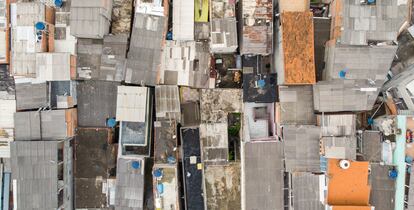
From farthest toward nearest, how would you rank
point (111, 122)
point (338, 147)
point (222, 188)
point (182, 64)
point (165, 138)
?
point (182, 64) → point (111, 122) → point (222, 188) → point (165, 138) → point (338, 147)

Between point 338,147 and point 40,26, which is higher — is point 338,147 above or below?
below

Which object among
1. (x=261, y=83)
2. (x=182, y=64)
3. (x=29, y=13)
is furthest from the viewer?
(x=182, y=64)

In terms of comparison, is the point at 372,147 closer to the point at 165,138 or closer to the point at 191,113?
the point at 191,113

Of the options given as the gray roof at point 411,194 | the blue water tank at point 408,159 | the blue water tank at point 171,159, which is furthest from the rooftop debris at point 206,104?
the blue water tank at point 171,159

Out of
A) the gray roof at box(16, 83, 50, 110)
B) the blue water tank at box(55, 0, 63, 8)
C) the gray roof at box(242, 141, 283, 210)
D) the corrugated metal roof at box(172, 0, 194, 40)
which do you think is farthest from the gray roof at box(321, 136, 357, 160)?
the blue water tank at box(55, 0, 63, 8)

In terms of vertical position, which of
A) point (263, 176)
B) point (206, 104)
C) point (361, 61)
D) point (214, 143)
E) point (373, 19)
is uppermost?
point (373, 19)

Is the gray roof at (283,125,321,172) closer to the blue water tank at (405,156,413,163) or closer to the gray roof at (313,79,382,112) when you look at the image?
the gray roof at (313,79,382,112)

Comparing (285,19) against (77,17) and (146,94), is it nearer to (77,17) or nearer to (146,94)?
(146,94)

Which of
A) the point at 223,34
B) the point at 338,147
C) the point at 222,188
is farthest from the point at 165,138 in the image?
the point at 338,147
